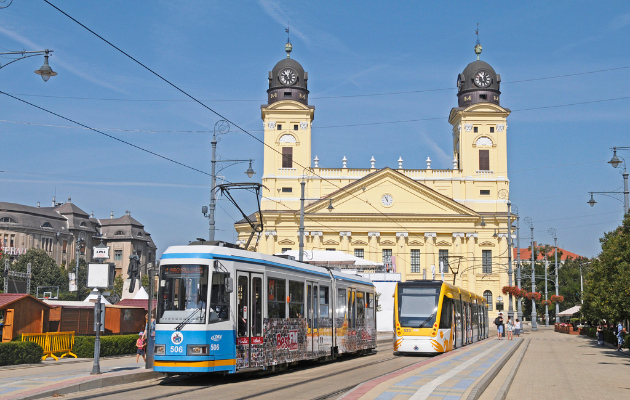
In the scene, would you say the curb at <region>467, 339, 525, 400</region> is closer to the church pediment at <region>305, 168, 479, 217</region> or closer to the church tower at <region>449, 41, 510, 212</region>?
the church pediment at <region>305, 168, 479, 217</region>

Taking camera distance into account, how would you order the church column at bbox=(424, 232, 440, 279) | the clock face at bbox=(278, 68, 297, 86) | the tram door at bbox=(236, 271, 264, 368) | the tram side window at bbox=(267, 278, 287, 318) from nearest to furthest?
the tram door at bbox=(236, 271, 264, 368), the tram side window at bbox=(267, 278, 287, 318), the clock face at bbox=(278, 68, 297, 86), the church column at bbox=(424, 232, 440, 279)

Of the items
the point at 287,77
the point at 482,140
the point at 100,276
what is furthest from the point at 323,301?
the point at 482,140

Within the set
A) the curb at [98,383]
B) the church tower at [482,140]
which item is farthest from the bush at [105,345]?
the church tower at [482,140]

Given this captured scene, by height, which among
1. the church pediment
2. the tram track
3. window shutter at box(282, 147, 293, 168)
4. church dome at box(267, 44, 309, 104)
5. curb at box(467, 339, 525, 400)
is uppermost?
church dome at box(267, 44, 309, 104)

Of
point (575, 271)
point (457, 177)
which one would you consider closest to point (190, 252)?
point (457, 177)

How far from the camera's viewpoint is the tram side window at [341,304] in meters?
23.5

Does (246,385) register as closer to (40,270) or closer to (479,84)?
(479,84)

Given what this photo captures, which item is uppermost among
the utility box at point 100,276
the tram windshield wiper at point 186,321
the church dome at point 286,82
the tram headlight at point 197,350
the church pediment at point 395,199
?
the church dome at point 286,82

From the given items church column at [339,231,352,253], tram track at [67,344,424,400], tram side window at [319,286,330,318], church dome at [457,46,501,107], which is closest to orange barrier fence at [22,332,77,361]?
tram track at [67,344,424,400]

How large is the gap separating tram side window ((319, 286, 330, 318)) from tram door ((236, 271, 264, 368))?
4447 millimetres

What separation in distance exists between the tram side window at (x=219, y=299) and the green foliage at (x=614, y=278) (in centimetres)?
1591

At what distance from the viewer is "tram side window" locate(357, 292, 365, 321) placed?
1021 inches

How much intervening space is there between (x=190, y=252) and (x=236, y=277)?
4.14 feet

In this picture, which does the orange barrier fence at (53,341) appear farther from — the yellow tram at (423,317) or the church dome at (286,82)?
the church dome at (286,82)
